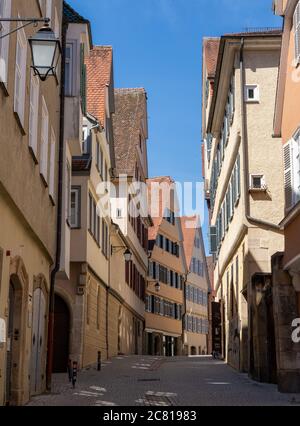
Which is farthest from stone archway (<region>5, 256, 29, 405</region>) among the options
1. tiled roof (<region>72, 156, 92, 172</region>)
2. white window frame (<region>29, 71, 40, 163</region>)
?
tiled roof (<region>72, 156, 92, 172</region>)

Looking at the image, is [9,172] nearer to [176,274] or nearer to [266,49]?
[266,49]

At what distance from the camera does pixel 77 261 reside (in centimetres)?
2545

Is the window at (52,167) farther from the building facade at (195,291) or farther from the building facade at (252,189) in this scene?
the building facade at (195,291)

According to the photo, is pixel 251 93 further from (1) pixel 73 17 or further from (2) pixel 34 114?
(2) pixel 34 114

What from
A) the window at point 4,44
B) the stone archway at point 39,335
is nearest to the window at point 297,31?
the window at point 4,44

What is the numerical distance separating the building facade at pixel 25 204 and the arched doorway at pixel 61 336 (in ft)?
26.1

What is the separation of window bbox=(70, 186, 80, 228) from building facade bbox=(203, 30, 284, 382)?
5318mm

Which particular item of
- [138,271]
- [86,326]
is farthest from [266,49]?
[138,271]

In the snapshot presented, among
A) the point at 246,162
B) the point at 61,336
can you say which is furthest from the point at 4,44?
the point at 61,336

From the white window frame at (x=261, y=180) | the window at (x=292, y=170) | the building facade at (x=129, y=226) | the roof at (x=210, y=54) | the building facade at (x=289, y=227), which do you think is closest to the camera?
the window at (x=292, y=170)

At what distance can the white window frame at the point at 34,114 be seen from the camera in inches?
547

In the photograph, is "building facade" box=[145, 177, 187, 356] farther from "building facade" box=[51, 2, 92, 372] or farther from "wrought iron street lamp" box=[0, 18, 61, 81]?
"wrought iron street lamp" box=[0, 18, 61, 81]

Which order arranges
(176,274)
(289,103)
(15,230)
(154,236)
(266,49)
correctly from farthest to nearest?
(176,274), (154,236), (266,49), (289,103), (15,230)

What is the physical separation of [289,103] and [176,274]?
43.7 m
